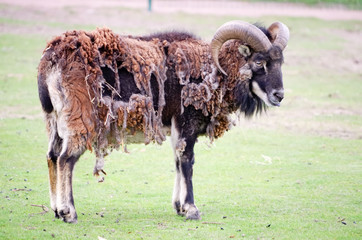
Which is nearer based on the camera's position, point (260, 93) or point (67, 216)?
point (67, 216)

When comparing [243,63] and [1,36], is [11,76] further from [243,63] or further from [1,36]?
[243,63]

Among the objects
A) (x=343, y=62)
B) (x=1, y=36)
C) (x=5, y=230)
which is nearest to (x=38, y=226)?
(x=5, y=230)

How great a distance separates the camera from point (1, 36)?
92.5 ft

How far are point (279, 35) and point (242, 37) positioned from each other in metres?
0.83

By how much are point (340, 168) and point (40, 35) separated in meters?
19.2

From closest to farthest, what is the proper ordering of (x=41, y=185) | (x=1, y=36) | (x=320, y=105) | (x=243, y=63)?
1. (x=243, y=63)
2. (x=41, y=185)
3. (x=320, y=105)
4. (x=1, y=36)

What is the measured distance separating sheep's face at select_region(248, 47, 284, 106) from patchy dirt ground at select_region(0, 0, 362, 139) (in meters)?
8.37

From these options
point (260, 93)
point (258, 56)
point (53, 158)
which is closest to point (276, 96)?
point (260, 93)

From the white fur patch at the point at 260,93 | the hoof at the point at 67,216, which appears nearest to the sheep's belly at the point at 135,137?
the hoof at the point at 67,216

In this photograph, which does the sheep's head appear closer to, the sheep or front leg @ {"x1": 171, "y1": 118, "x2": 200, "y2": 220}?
the sheep

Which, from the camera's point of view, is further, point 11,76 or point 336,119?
point 11,76

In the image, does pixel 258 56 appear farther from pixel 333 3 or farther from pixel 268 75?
pixel 333 3

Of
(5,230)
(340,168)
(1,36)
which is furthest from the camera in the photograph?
(1,36)

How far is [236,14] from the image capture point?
35594 mm
